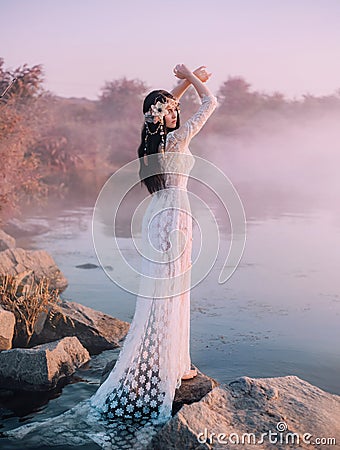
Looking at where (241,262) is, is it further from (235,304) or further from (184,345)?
(184,345)

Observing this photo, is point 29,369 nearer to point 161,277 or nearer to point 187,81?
point 161,277

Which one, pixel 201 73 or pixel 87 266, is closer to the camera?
pixel 201 73

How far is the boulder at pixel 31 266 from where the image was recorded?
755cm

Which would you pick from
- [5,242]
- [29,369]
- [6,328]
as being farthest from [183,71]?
[5,242]

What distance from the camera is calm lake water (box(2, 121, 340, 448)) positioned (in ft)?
18.0

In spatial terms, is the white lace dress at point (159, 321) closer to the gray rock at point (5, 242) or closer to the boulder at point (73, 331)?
the boulder at point (73, 331)

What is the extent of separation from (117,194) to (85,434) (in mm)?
19341

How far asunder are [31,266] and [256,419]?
490cm

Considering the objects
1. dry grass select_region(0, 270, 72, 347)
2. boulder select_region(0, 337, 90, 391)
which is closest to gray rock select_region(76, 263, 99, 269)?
dry grass select_region(0, 270, 72, 347)

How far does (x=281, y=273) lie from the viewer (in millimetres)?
9344

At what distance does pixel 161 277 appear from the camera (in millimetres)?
4277

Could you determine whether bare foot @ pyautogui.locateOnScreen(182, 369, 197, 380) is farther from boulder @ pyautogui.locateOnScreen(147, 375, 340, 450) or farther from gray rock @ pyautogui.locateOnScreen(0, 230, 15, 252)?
gray rock @ pyautogui.locateOnScreen(0, 230, 15, 252)

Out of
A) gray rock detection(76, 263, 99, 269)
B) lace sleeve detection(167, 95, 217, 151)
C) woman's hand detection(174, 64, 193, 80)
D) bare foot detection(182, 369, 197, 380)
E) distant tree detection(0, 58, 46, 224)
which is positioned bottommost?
bare foot detection(182, 369, 197, 380)

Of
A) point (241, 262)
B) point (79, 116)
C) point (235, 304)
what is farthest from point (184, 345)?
point (79, 116)
